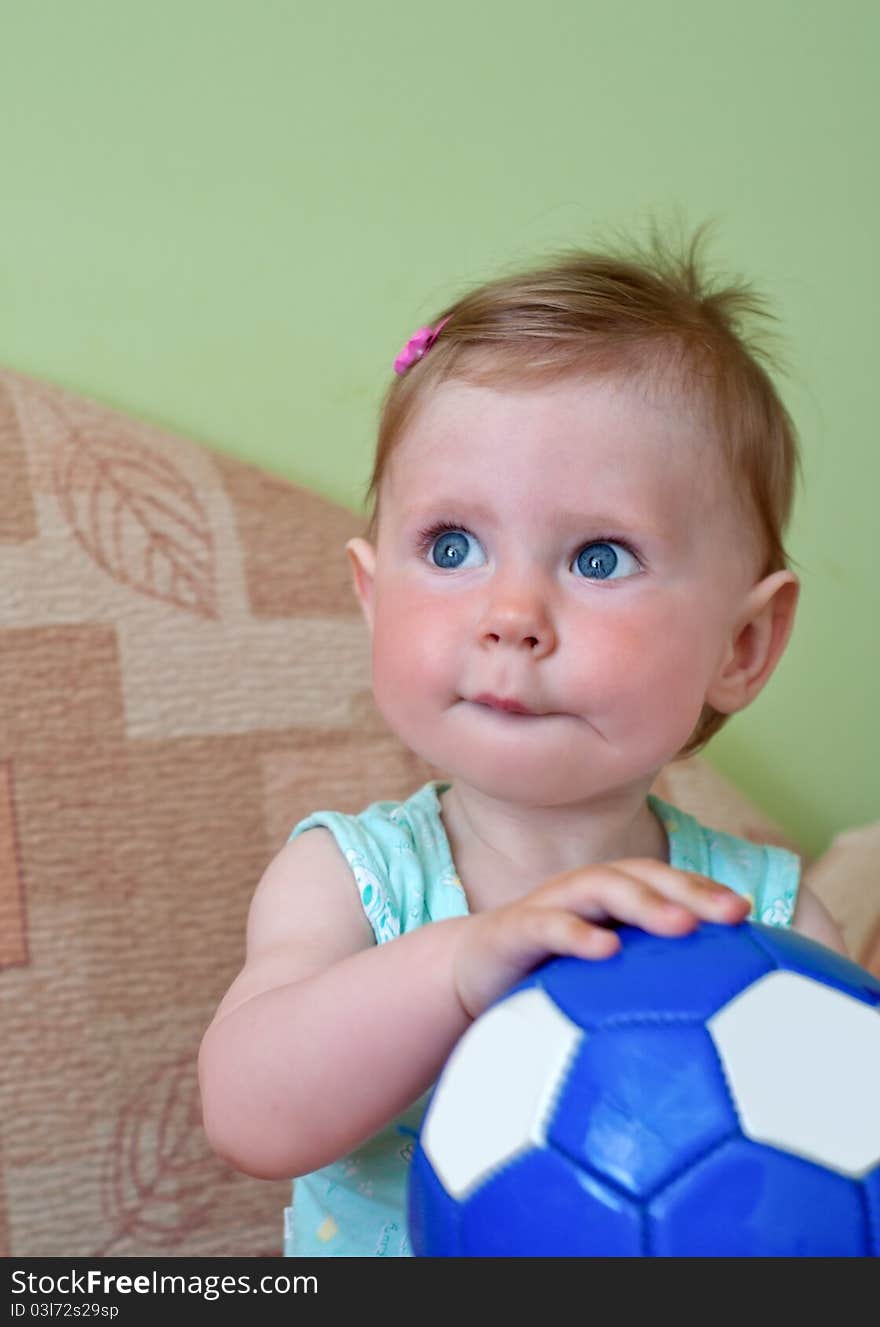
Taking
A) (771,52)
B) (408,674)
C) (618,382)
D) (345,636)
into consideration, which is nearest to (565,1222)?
(408,674)

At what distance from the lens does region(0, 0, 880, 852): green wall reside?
4.85 ft

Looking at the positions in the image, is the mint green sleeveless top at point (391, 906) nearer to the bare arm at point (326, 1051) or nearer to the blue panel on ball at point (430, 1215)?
the bare arm at point (326, 1051)

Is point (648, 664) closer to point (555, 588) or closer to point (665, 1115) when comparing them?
point (555, 588)

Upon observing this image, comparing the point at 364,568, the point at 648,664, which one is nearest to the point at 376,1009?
the point at 648,664

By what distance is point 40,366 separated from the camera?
58.1 inches

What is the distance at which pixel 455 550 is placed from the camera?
89 centimetres

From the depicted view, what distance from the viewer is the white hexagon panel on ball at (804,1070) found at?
1.92 feet

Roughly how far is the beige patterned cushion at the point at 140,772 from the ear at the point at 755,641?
457 mm

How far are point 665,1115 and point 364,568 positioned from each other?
531 millimetres

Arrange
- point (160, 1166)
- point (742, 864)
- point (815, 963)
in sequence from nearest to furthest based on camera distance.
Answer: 1. point (815, 963)
2. point (742, 864)
3. point (160, 1166)

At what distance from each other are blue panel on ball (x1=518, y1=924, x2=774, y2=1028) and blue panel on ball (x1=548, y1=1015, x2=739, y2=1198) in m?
0.01

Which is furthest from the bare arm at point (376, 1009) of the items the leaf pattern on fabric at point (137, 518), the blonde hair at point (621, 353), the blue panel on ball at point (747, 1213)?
the leaf pattern on fabric at point (137, 518)

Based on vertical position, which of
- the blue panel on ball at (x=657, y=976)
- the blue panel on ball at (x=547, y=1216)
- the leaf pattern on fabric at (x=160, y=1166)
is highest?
the blue panel on ball at (x=657, y=976)
